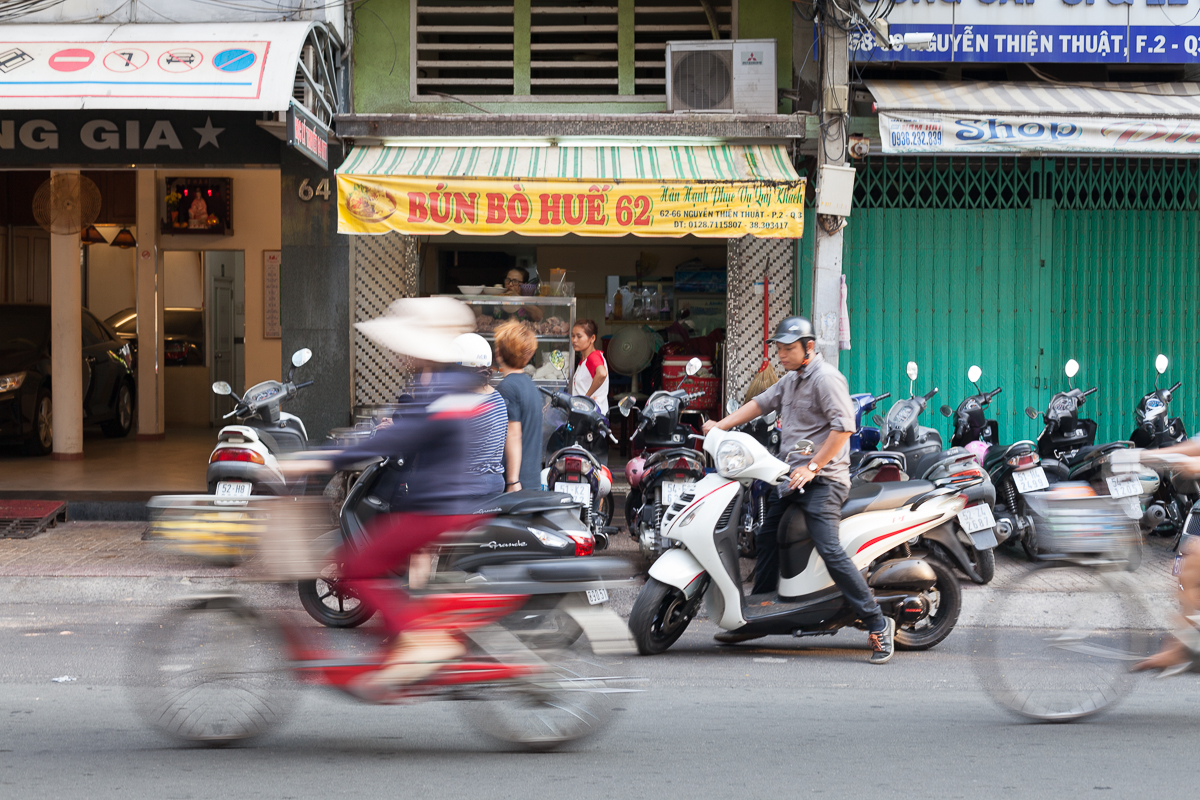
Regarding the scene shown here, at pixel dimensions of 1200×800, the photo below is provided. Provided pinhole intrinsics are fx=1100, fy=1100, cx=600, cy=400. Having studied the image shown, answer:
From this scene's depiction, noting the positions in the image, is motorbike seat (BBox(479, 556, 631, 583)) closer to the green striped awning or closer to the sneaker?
the sneaker

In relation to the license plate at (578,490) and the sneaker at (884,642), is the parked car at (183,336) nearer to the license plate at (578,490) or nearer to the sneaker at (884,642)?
the license plate at (578,490)

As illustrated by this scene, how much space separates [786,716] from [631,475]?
3519 millimetres

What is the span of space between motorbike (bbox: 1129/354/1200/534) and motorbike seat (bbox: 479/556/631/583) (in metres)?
6.14

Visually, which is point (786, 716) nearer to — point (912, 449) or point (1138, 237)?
point (912, 449)

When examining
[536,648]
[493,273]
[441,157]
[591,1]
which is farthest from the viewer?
[493,273]

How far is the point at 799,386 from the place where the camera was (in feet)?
19.0

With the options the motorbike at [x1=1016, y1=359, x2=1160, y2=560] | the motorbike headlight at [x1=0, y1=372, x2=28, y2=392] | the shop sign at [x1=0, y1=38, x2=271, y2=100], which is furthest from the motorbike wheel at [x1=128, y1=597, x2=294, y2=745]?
the motorbike headlight at [x1=0, y1=372, x2=28, y2=392]

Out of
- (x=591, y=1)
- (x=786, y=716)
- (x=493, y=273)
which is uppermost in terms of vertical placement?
(x=591, y=1)


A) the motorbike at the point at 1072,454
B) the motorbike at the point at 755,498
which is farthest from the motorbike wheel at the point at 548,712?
the motorbike at the point at 1072,454

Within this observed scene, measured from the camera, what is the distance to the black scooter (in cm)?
407

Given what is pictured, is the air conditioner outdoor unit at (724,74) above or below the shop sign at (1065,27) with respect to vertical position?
below

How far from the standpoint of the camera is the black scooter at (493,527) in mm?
4070

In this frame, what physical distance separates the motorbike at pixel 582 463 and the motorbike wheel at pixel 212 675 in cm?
355

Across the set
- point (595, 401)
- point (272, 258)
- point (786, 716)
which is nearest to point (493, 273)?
point (595, 401)
